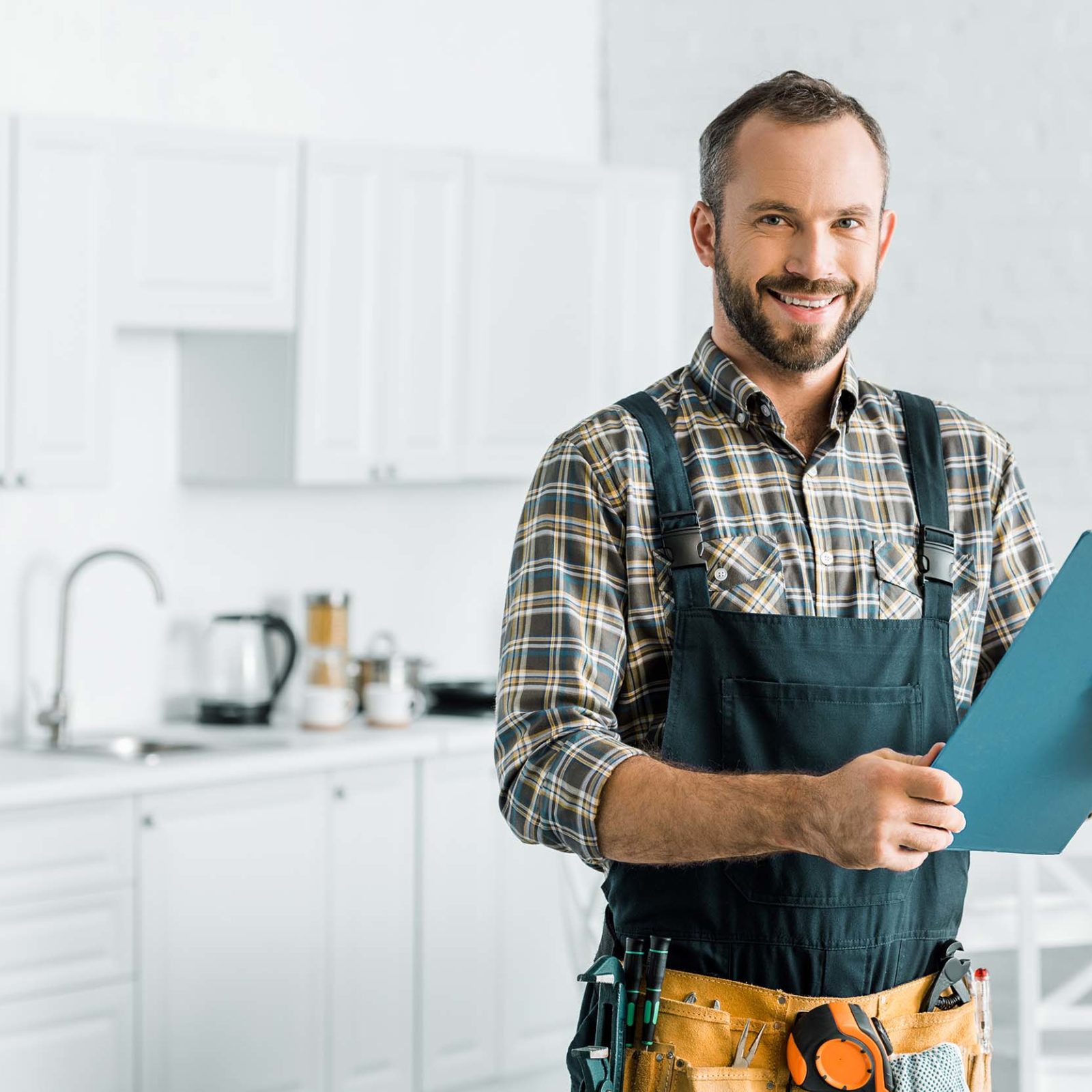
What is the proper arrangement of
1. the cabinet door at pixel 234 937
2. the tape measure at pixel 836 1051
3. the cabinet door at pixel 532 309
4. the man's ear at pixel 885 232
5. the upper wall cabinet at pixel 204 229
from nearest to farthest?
1. the tape measure at pixel 836 1051
2. the man's ear at pixel 885 232
3. the cabinet door at pixel 234 937
4. the upper wall cabinet at pixel 204 229
5. the cabinet door at pixel 532 309

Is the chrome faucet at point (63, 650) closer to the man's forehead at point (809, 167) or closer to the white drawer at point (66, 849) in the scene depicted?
the white drawer at point (66, 849)

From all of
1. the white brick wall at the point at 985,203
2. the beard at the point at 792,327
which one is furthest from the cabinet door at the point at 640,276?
the beard at the point at 792,327

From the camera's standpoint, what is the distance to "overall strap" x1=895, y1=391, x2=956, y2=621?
66.0 inches

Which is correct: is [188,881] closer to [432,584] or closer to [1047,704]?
[432,584]

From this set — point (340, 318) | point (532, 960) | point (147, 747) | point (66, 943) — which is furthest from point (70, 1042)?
point (340, 318)

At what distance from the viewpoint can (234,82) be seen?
4270mm

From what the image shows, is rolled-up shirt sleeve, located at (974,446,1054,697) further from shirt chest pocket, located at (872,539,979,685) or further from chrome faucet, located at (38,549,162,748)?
chrome faucet, located at (38,549,162,748)

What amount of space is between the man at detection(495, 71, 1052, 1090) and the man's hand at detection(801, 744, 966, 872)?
104 mm

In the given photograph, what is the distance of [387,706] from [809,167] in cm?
264

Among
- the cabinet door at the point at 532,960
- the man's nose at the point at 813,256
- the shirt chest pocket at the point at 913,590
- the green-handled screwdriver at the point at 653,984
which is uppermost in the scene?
the man's nose at the point at 813,256

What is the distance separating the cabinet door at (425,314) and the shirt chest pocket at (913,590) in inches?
103

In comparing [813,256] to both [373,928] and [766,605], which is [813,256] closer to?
[766,605]

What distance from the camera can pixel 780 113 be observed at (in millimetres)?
1670

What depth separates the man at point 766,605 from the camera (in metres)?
1.58
